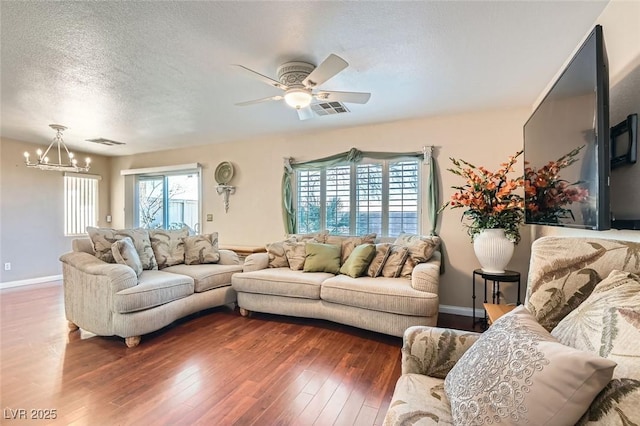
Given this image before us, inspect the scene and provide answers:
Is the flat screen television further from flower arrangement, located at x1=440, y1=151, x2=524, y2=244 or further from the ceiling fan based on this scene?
the ceiling fan

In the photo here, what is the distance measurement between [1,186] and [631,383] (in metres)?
7.04

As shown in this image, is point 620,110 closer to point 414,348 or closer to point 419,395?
point 414,348

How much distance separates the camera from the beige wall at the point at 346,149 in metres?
3.37

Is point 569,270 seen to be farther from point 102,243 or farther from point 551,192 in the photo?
point 102,243

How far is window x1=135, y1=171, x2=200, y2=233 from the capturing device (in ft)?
17.7

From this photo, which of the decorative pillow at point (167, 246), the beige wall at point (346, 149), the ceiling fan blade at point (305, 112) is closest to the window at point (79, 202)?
the beige wall at point (346, 149)

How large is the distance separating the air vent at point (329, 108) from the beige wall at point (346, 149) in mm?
760

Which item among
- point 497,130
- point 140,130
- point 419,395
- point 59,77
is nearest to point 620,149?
point 419,395

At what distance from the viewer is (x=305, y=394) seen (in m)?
1.93

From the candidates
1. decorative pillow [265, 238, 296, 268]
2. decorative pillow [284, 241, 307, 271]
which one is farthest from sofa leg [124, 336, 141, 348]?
decorative pillow [284, 241, 307, 271]

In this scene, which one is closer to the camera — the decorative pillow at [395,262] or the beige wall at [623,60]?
the beige wall at [623,60]

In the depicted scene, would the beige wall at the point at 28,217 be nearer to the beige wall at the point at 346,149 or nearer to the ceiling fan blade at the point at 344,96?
the beige wall at the point at 346,149

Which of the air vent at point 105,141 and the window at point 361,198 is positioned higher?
the air vent at point 105,141

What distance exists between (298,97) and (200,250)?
2438 mm
